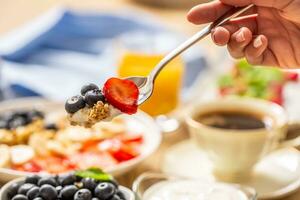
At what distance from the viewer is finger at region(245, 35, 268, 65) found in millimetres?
1130

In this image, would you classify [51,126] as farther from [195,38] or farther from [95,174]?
[195,38]

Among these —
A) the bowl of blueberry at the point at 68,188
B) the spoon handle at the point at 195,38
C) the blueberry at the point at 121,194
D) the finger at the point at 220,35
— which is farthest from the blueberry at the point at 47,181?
the finger at the point at 220,35

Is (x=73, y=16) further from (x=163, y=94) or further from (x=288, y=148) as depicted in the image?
(x=288, y=148)

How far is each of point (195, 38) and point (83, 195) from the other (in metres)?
0.30

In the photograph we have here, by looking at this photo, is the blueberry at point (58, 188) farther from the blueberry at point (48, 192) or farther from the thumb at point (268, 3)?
the thumb at point (268, 3)

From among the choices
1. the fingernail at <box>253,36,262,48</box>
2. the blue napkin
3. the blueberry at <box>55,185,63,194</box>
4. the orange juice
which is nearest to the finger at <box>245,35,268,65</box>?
the fingernail at <box>253,36,262,48</box>

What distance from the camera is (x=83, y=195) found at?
Answer: 104cm

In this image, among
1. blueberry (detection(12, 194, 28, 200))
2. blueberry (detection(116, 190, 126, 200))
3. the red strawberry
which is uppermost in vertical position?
blueberry (detection(12, 194, 28, 200))

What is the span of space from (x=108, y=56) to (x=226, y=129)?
746 mm

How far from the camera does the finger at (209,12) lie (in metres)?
1.20

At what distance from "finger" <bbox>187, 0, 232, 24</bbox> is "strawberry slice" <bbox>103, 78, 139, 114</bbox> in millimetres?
235

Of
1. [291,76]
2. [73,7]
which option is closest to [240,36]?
[291,76]

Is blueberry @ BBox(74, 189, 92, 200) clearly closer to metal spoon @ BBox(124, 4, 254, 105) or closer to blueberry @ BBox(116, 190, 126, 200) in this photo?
blueberry @ BBox(116, 190, 126, 200)

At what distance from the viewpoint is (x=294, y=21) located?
3.97 ft
